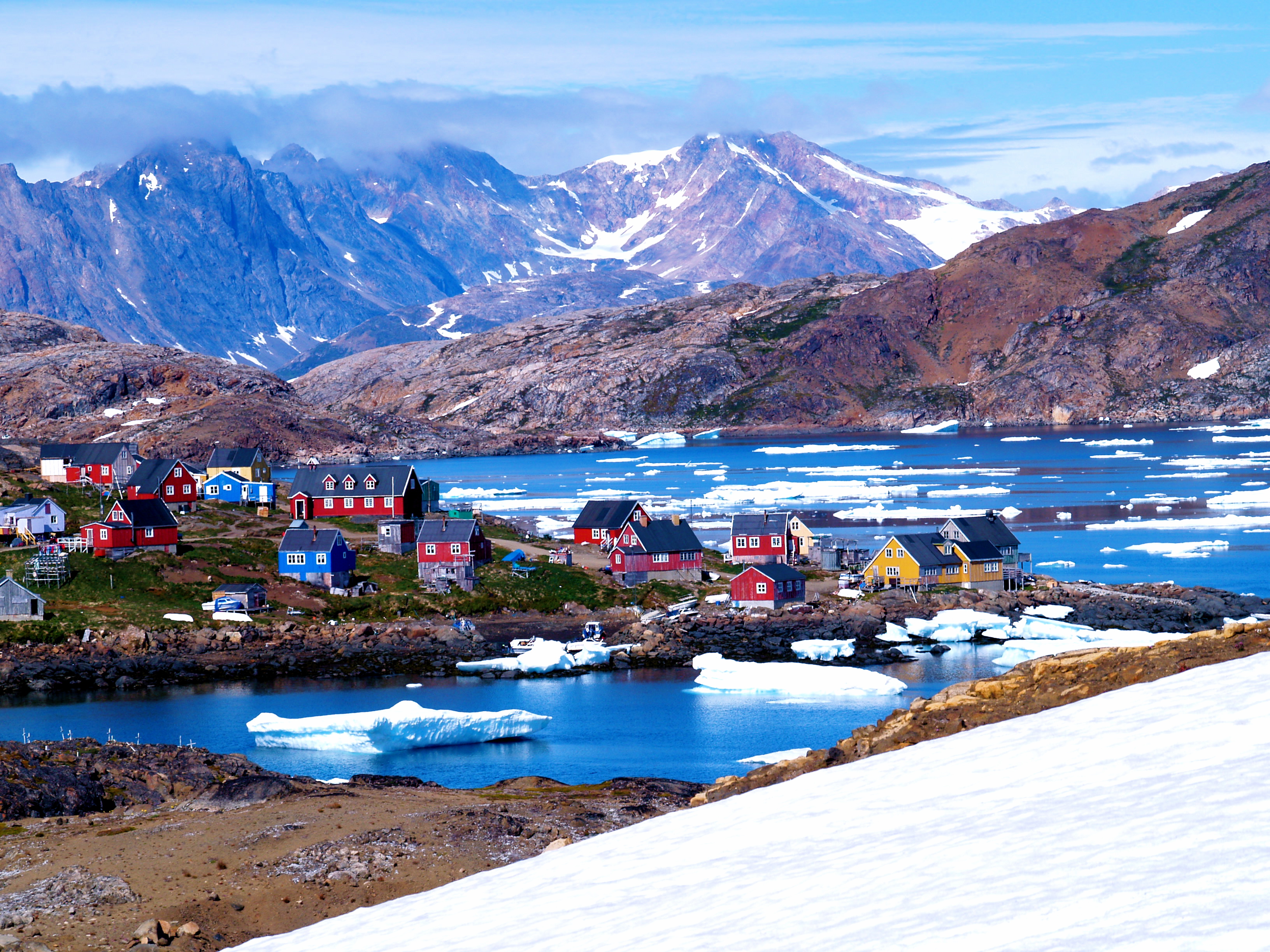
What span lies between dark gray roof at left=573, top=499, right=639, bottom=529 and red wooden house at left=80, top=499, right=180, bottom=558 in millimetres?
29271

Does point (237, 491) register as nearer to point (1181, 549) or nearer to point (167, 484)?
point (167, 484)

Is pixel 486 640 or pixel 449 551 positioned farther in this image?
pixel 449 551

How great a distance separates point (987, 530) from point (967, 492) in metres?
60.9

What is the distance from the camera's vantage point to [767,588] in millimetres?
74812

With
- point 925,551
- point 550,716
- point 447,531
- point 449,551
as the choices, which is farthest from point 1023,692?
point 447,531

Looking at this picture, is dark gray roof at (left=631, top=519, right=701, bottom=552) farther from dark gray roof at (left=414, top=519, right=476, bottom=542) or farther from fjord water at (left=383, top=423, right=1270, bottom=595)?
fjord water at (left=383, top=423, right=1270, bottom=595)

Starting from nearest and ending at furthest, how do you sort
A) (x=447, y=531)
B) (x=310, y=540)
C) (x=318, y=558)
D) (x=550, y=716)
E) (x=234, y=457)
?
(x=550, y=716), (x=318, y=558), (x=310, y=540), (x=447, y=531), (x=234, y=457)

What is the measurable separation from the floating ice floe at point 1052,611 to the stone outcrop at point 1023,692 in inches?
1955

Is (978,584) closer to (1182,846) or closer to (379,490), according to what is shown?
(379,490)

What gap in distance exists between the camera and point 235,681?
64250 millimetres

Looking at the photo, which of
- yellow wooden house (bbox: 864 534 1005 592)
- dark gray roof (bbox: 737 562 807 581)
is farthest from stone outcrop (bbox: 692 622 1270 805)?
yellow wooden house (bbox: 864 534 1005 592)

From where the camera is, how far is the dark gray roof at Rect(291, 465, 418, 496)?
97312 mm

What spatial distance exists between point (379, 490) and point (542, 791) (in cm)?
6190

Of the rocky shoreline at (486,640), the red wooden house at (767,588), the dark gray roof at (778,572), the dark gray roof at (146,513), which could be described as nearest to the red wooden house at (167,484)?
the dark gray roof at (146,513)
